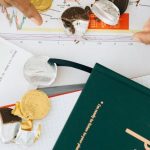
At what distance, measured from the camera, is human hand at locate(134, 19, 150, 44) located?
2.12 feet

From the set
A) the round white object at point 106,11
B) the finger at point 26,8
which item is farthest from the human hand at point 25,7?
the round white object at point 106,11

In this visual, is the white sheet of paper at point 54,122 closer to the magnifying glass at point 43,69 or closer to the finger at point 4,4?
the magnifying glass at point 43,69

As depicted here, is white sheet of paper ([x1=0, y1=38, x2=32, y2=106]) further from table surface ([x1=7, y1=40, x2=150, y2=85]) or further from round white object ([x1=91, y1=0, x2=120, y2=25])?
round white object ([x1=91, y1=0, x2=120, y2=25])

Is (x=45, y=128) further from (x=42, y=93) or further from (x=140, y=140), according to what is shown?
(x=140, y=140)

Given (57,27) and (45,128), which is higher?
(57,27)

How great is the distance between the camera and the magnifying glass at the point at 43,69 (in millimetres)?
649

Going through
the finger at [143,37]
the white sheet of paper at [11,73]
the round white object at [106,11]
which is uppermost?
the round white object at [106,11]

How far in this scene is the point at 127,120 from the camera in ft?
2.08

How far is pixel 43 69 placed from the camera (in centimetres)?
65

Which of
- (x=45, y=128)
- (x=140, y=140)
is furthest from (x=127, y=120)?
(x=45, y=128)

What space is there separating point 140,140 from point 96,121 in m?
0.08

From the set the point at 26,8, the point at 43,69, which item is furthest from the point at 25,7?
the point at 43,69

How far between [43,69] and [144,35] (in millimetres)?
188

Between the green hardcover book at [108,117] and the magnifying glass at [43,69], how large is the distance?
1.8 inches
